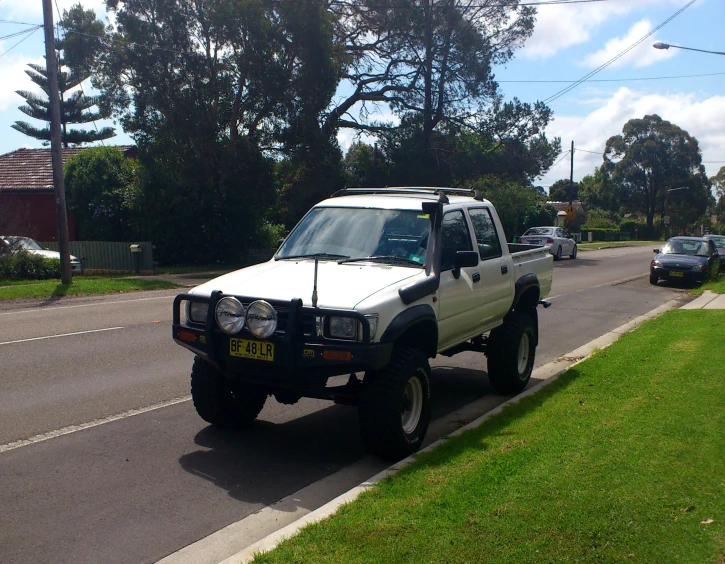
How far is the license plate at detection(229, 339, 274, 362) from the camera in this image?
5691mm

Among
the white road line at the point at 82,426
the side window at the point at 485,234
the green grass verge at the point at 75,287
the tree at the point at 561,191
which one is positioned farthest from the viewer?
the tree at the point at 561,191

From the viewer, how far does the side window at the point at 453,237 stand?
7.04 m

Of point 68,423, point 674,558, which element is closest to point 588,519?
point 674,558

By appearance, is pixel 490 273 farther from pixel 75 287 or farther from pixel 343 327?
pixel 75 287

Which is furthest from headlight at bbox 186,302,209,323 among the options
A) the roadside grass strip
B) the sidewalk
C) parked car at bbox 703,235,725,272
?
parked car at bbox 703,235,725,272

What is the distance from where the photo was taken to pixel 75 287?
19.3 meters

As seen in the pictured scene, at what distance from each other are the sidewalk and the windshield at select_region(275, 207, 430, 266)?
451 inches

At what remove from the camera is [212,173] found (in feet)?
96.3

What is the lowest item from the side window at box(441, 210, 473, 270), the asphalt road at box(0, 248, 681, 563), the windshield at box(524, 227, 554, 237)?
the asphalt road at box(0, 248, 681, 563)

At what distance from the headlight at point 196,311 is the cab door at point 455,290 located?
6.66ft

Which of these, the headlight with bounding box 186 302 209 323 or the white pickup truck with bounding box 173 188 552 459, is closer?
the white pickup truck with bounding box 173 188 552 459

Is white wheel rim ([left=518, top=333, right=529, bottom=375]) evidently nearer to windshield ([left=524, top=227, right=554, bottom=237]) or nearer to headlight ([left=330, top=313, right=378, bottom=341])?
headlight ([left=330, top=313, right=378, bottom=341])

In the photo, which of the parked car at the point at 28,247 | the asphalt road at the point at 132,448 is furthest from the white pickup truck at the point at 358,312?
the parked car at the point at 28,247

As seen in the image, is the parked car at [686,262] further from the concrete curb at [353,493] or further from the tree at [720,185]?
the tree at [720,185]
